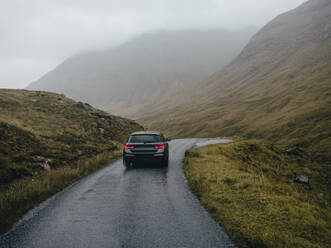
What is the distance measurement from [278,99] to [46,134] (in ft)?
341

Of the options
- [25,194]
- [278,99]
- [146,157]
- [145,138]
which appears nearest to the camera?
[25,194]

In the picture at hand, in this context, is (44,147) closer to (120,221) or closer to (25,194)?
(25,194)

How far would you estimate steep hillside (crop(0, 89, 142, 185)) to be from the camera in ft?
49.3

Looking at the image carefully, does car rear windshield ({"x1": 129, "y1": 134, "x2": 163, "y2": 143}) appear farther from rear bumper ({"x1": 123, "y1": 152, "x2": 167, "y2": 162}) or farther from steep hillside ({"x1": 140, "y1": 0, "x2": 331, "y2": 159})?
steep hillside ({"x1": 140, "y1": 0, "x2": 331, "y2": 159})

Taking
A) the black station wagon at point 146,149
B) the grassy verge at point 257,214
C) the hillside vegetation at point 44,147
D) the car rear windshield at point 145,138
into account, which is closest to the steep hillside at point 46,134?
the hillside vegetation at point 44,147

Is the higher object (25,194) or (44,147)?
(44,147)

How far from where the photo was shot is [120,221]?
22.8 feet

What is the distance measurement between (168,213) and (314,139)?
62.1 meters

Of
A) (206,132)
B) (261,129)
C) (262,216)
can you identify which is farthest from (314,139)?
(262,216)

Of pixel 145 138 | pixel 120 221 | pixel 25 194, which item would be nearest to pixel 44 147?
pixel 145 138

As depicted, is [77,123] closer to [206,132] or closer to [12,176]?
[12,176]

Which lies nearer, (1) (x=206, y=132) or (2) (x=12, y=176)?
(2) (x=12, y=176)

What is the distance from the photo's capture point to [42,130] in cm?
2561


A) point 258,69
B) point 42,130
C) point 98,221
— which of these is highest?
point 258,69
